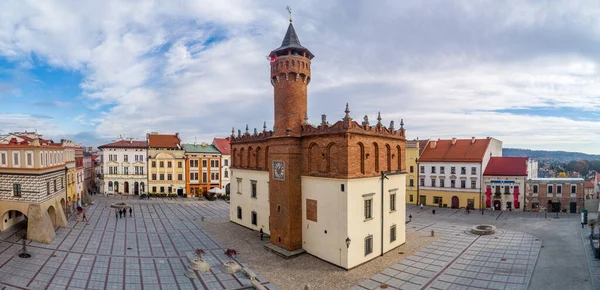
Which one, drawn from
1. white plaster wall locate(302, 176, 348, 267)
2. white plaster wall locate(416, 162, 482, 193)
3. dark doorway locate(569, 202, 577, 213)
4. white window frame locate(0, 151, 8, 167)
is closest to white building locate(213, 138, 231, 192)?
white window frame locate(0, 151, 8, 167)

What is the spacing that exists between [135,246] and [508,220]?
1708 inches

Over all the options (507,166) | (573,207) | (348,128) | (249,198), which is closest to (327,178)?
(348,128)

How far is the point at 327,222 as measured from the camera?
2395 cm

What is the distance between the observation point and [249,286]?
20.0m

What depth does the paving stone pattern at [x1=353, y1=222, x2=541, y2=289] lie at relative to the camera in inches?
798

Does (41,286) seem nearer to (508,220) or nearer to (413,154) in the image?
(508,220)

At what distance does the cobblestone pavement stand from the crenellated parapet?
11.6 meters

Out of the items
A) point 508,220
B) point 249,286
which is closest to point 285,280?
point 249,286

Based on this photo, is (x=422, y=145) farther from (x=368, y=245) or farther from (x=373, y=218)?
(x=368, y=245)

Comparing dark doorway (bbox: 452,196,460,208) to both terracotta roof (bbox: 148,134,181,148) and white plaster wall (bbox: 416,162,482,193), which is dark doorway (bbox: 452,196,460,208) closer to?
white plaster wall (bbox: 416,162,482,193)

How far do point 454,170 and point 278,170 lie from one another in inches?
1414

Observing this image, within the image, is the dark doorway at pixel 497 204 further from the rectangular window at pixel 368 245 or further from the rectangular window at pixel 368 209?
the rectangular window at pixel 368 209

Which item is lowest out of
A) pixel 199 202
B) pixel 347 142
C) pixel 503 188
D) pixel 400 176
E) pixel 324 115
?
pixel 199 202

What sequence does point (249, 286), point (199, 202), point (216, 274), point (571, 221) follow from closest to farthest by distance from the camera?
point (249, 286) < point (216, 274) < point (571, 221) < point (199, 202)
